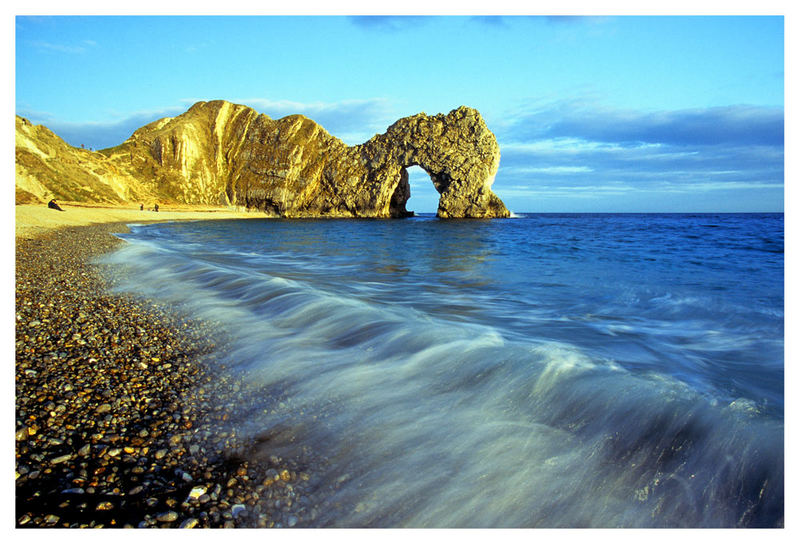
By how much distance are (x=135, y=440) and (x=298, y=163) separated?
3720 inches

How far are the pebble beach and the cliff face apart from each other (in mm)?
76367

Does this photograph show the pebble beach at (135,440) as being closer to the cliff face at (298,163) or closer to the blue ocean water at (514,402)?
the blue ocean water at (514,402)

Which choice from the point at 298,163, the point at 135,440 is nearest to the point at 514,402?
the point at 135,440

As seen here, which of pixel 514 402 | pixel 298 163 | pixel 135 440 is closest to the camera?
pixel 135 440

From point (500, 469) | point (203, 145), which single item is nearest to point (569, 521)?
point (500, 469)

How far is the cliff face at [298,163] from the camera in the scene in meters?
78.2

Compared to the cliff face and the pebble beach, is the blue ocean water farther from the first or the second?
the cliff face

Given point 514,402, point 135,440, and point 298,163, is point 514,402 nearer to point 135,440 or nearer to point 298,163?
point 135,440

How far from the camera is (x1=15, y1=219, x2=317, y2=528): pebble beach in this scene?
2559 mm

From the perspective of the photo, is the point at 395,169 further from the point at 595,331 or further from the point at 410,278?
the point at 595,331

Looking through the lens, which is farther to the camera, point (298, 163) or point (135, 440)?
point (298, 163)

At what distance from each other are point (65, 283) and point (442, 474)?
964 centimetres

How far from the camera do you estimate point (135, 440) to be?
322 centimetres

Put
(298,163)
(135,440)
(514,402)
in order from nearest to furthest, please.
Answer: (135,440) < (514,402) < (298,163)
